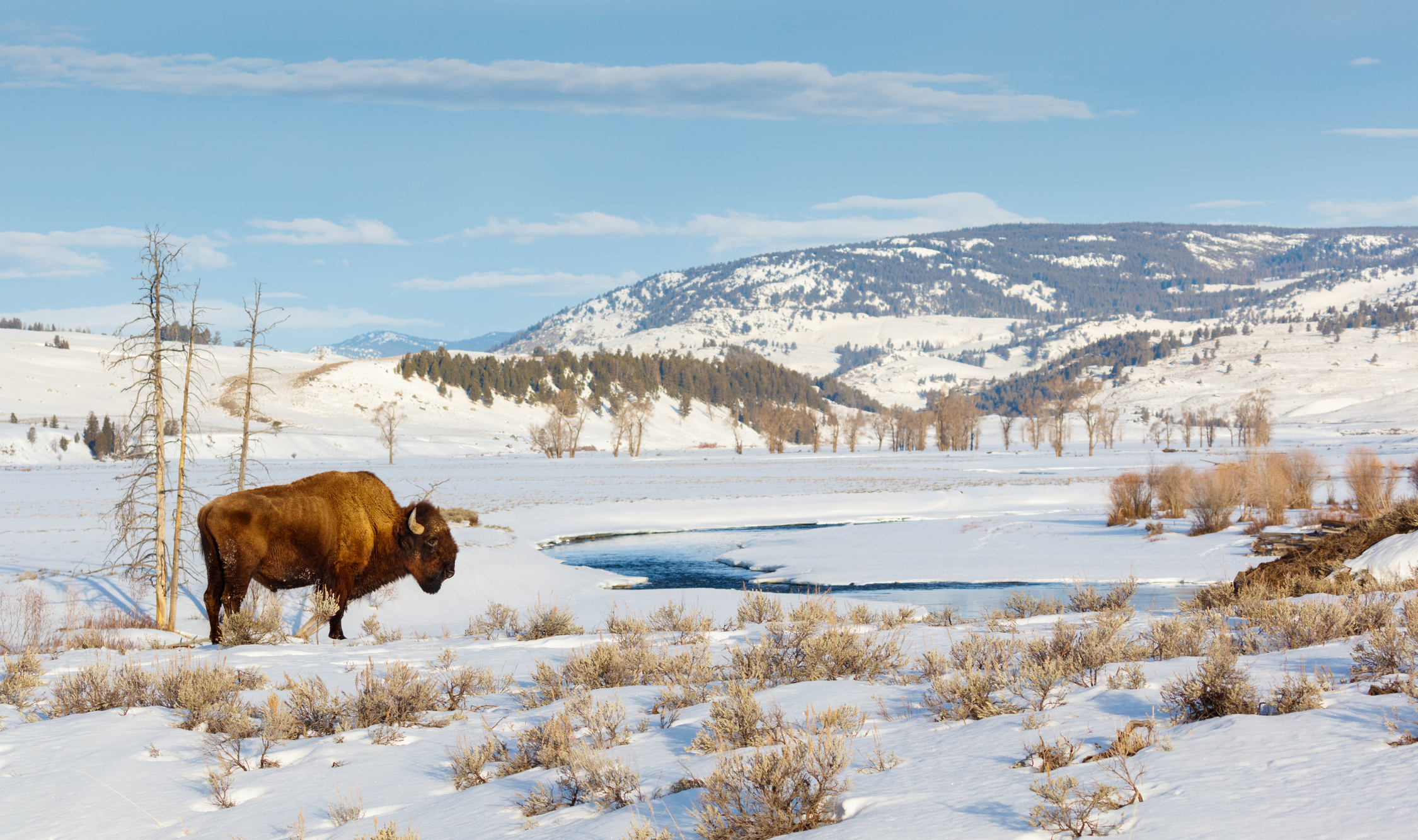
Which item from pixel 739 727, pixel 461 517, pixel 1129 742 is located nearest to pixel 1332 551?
pixel 1129 742

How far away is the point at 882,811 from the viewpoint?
3762 millimetres

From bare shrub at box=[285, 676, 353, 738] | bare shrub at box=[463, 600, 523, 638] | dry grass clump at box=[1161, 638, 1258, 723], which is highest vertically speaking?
dry grass clump at box=[1161, 638, 1258, 723]

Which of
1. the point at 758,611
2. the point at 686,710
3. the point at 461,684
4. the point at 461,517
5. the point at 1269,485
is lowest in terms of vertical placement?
the point at 461,517

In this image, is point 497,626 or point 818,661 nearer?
point 818,661

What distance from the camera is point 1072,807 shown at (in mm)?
3512

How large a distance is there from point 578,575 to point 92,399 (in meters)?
108

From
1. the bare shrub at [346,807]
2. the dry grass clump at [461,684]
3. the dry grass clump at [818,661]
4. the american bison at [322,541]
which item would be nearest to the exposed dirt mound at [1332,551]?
the dry grass clump at [818,661]

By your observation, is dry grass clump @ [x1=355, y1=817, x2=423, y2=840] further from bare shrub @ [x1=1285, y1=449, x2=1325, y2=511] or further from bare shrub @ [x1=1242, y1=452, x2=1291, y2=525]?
bare shrub @ [x1=1285, y1=449, x2=1325, y2=511]

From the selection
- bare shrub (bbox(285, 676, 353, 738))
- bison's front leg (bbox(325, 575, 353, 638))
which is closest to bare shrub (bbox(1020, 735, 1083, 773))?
bare shrub (bbox(285, 676, 353, 738))

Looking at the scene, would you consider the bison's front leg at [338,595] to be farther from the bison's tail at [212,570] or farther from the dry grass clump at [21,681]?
the dry grass clump at [21,681]

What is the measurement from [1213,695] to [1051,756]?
1.30 meters

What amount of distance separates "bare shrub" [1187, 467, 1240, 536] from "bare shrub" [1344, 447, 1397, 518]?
3.20 meters

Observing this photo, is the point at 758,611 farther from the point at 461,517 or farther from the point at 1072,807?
the point at 461,517

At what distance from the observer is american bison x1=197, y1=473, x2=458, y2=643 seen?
31.5 ft
